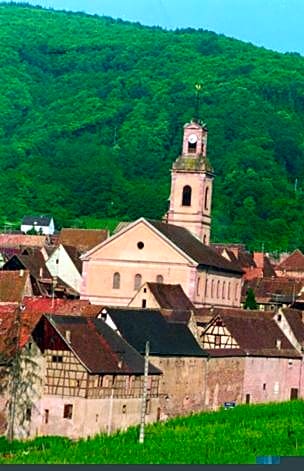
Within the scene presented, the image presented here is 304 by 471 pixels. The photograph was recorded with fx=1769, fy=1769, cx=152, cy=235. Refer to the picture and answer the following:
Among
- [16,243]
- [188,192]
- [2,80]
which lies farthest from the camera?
[2,80]

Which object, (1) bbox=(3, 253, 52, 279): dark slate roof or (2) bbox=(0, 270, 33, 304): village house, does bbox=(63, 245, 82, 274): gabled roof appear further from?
(2) bbox=(0, 270, 33, 304): village house

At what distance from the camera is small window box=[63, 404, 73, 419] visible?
45.5 meters

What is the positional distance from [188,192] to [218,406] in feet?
74.3

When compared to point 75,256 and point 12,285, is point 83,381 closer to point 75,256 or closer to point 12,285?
point 12,285

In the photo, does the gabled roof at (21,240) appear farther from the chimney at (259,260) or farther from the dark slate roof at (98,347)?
the dark slate roof at (98,347)

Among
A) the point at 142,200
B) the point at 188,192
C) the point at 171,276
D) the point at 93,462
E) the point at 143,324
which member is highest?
the point at 142,200

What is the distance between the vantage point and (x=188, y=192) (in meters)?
74.9

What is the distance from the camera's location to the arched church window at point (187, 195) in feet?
246

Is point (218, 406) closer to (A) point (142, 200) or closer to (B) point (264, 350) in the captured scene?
(B) point (264, 350)

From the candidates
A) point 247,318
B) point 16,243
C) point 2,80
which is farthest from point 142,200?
point 247,318

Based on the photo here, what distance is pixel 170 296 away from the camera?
6331cm

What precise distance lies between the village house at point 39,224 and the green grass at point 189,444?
79785mm

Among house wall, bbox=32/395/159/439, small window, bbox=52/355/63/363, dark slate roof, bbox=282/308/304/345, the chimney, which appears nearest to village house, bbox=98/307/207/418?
house wall, bbox=32/395/159/439

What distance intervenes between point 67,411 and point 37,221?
86914 millimetres
